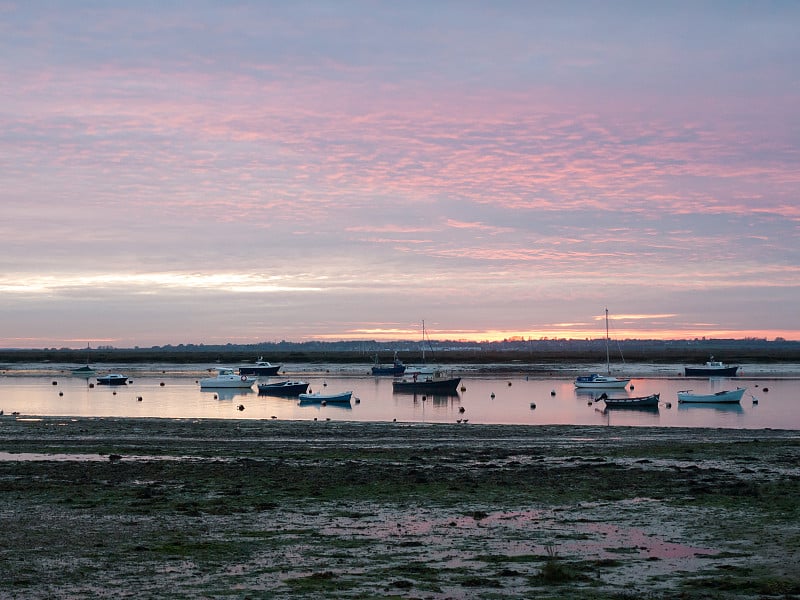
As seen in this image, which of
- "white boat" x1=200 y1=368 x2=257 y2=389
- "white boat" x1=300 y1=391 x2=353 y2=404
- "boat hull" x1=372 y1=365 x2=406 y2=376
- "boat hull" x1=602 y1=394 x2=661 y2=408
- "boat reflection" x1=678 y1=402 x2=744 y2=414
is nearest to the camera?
"boat reflection" x1=678 y1=402 x2=744 y2=414

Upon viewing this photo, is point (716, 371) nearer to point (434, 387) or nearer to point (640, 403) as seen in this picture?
point (434, 387)

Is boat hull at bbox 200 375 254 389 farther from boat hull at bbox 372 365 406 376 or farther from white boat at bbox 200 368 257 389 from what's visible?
boat hull at bbox 372 365 406 376

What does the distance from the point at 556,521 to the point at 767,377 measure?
340 ft

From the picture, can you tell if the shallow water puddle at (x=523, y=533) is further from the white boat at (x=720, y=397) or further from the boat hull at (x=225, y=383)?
the boat hull at (x=225, y=383)

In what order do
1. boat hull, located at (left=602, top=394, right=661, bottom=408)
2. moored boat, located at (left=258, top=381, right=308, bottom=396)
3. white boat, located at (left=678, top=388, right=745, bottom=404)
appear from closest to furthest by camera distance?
boat hull, located at (left=602, top=394, right=661, bottom=408) < white boat, located at (left=678, top=388, right=745, bottom=404) < moored boat, located at (left=258, top=381, right=308, bottom=396)

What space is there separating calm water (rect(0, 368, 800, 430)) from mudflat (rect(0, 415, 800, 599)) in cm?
2525

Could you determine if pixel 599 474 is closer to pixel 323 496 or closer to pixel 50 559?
pixel 323 496

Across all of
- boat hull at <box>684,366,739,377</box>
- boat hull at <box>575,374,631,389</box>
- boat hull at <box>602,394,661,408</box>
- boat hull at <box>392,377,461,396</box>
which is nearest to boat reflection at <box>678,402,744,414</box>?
boat hull at <box>602,394,661,408</box>

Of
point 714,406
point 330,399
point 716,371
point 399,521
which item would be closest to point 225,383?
point 330,399

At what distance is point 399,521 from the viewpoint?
1838cm

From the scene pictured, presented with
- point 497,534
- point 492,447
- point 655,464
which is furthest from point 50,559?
point 492,447

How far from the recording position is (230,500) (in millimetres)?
20547

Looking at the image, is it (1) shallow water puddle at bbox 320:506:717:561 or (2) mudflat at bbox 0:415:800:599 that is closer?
(2) mudflat at bbox 0:415:800:599

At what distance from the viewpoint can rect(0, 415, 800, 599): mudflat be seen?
44.0 feet
